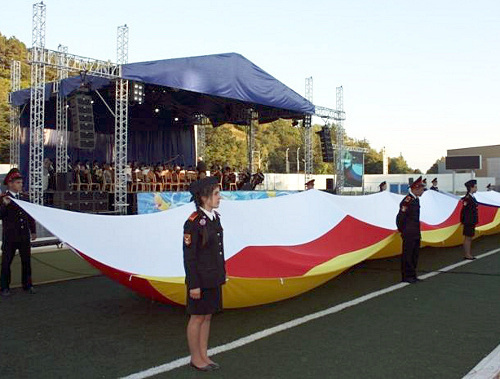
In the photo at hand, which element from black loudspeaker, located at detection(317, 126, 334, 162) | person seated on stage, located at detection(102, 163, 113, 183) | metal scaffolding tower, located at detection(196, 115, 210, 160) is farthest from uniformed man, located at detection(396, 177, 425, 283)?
metal scaffolding tower, located at detection(196, 115, 210, 160)

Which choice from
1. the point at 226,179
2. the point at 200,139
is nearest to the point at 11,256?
the point at 226,179

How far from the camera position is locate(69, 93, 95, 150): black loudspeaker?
1430cm

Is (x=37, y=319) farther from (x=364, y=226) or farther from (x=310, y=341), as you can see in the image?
(x=364, y=226)

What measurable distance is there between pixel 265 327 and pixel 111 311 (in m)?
1.66

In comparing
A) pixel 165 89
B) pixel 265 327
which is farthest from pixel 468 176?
pixel 265 327

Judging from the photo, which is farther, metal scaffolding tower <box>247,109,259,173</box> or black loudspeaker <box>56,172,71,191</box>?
metal scaffolding tower <box>247,109,259,173</box>

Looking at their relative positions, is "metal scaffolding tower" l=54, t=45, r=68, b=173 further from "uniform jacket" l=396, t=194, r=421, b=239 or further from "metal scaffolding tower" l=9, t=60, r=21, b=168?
"uniform jacket" l=396, t=194, r=421, b=239

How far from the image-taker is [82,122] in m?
14.4

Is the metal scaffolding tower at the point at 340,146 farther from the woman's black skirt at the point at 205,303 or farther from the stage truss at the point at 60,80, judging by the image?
the woman's black skirt at the point at 205,303

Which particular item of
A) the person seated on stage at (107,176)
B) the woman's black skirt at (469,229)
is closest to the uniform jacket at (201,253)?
the woman's black skirt at (469,229)

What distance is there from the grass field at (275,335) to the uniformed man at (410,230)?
0.86 feet

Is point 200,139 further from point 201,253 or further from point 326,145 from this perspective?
point 201,253

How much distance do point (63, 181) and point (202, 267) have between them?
41.9ft

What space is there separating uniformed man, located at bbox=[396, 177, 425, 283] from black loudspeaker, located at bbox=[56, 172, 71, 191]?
1104cm
